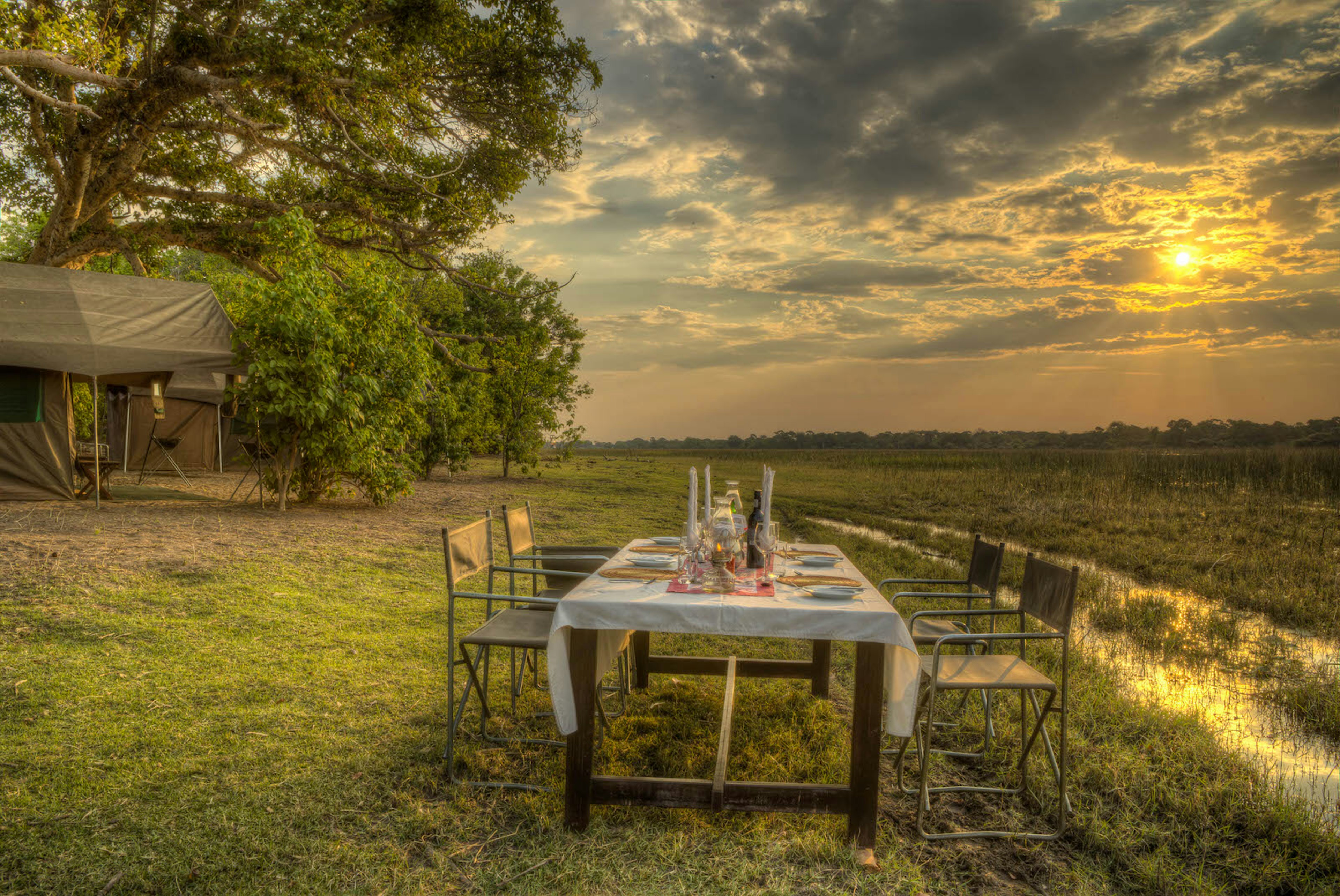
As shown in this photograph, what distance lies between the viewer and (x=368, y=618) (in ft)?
18.5

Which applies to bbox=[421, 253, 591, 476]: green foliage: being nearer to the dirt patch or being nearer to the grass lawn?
the dirt patch

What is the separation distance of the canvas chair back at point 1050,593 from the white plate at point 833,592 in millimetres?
745

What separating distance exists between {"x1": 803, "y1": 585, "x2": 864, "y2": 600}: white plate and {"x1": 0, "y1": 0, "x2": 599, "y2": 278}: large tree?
9.44 meters

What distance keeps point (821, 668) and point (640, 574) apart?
5.30ft

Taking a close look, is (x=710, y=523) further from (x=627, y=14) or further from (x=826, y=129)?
(x=826, y=129)

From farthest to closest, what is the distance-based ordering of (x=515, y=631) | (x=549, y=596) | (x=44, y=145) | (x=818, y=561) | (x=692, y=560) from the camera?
1. (x=44, y=145)
2. (x=549, y=596)
3. (x=818, y=561)
4. (x=515, y=631)
5. (x=692, y=560)

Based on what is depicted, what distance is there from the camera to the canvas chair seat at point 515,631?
3.10 metres

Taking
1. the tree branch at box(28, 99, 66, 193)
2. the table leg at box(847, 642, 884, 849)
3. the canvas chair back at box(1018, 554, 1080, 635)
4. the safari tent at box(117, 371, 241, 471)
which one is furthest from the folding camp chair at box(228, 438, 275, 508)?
the canvas chair back at box(1018, 554, 1080, 635)

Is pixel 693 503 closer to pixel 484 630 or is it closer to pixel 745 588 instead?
pixel 745 588

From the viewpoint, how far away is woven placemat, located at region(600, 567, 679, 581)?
9.84 ft

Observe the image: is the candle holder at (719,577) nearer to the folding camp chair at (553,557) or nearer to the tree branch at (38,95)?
the folding camp chair at (553,557)

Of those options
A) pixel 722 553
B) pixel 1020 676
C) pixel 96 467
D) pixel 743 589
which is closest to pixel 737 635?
pixel 743 589

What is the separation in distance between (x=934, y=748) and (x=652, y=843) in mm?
1703

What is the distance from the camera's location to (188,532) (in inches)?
320
